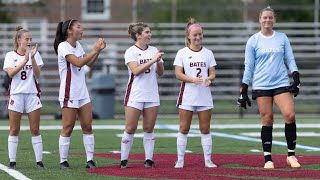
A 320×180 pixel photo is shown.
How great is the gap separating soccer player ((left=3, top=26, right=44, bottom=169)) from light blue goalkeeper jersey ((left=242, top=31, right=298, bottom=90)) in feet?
8.57

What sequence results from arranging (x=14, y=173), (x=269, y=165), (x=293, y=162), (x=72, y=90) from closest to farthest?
(x=14, y=173) < (x=269, y=165) < (x=293, y=162) < (x=72, y=90)

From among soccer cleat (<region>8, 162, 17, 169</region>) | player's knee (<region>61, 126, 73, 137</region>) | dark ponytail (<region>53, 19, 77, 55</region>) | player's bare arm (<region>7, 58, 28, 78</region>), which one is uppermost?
dark ponytail (<region>53, 19, 77, 55</region>)

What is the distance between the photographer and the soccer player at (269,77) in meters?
11.7

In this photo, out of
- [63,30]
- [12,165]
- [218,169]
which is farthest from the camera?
[63,30]

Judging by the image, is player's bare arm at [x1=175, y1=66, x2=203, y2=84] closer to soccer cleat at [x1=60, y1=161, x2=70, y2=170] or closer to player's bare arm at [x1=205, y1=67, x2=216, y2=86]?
player's bare arm at [x1=205, y1=67, x2=216, y2=86]

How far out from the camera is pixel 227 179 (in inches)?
403

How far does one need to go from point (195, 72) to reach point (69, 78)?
1.56 metres

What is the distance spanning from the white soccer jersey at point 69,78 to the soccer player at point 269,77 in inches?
78.7

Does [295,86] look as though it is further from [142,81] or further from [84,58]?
[84,58]

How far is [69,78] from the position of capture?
11.8 metres

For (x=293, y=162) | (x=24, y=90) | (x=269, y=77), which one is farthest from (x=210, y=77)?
(x=24, y=90)

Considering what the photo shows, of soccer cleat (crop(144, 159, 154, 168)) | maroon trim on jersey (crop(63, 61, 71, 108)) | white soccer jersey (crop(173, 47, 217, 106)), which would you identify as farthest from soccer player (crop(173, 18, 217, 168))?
maroon trim on jersey (crop(63, 61, 71, 108))

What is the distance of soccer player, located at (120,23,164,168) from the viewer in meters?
11.8

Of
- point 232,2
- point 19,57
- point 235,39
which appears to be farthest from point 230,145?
point 232,2
